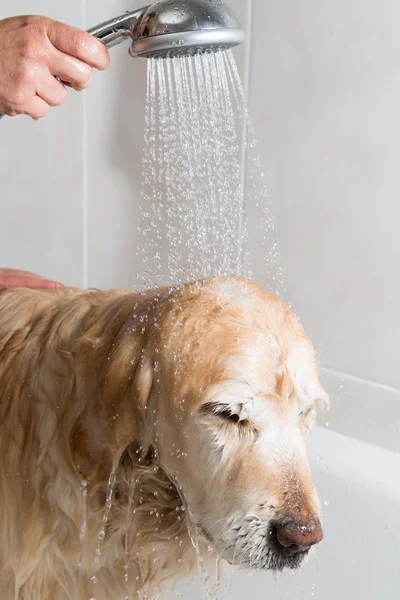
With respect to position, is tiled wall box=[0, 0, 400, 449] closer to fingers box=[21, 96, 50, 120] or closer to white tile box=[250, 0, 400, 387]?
white tile box=[250, 0, 400, 387]

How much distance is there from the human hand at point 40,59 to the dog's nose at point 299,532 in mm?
641

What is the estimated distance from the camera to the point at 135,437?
3.79ft

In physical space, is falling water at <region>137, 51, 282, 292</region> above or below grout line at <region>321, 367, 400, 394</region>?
above

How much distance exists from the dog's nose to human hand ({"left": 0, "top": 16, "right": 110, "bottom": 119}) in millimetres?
641

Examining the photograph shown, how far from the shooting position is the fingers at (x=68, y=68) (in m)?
1.09

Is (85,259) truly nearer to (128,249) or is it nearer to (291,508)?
(128,249)

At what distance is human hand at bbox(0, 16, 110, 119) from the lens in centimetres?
109

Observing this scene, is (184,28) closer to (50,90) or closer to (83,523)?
(50,90)

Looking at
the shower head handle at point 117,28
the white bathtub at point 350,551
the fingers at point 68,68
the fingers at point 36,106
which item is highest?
the shower head handle at point 117,28

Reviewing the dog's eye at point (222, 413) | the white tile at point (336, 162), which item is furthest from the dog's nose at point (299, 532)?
the white tile at point (336, 162)

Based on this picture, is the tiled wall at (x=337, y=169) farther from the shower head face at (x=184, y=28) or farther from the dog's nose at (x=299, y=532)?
the dog's nose at (x=299, y=532)

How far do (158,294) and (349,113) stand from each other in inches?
32.4

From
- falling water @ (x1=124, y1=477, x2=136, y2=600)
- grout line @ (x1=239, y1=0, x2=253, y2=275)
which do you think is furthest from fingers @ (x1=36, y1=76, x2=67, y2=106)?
grout line @ (x1=239, y1=0, x2=253, y2=275)

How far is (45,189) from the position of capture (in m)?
2.38
